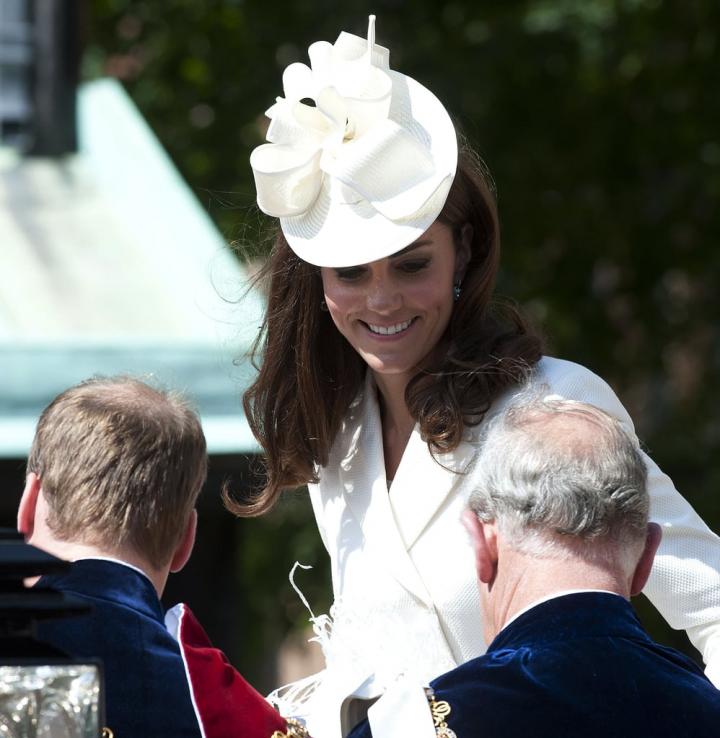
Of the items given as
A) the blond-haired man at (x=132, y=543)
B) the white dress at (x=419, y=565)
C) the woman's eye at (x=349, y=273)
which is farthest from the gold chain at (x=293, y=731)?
the woman's eye at (x=349, y=273)

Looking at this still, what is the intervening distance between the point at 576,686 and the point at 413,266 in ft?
3.23

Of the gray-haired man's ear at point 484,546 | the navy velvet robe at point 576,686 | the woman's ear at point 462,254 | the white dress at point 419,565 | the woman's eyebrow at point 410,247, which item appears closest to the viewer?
the navy velvet robe at point 576,686

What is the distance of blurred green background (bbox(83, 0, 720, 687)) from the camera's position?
8.20 meters

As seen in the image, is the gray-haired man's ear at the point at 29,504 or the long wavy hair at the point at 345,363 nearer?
the gray-haired man's ear at the point at 29,504

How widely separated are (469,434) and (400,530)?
0.74 ft

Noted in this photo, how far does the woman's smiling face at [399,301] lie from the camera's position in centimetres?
287

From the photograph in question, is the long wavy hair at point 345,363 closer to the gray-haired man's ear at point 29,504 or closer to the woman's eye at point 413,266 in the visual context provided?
the woman's eye at point 413,266

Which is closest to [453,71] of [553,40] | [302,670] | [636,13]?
[553,40]

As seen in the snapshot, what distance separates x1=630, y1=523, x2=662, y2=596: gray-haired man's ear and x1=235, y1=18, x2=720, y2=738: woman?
0.39 m

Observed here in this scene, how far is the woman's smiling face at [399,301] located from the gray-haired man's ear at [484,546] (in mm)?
665

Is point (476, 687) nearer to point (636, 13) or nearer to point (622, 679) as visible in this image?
point (622, 679)

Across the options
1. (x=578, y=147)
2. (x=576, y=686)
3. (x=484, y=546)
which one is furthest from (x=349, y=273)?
(x=578, y=147)

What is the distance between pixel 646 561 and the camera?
2.29 metres

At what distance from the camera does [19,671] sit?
1.92 metres
